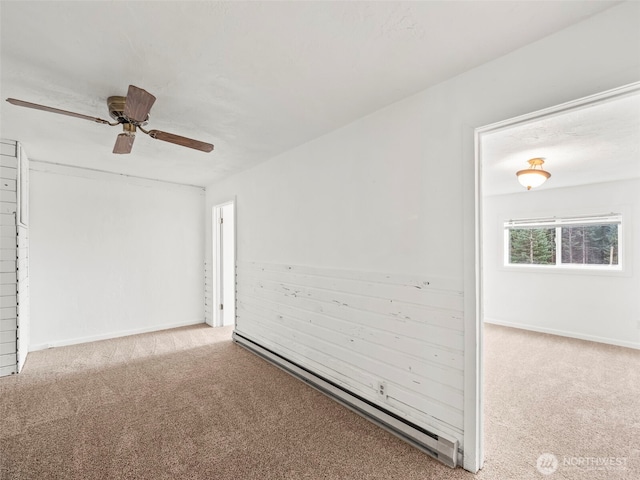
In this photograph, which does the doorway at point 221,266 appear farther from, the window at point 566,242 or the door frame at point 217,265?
the window at point 566,242

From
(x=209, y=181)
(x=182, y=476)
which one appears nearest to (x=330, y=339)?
(x=182, y=476)

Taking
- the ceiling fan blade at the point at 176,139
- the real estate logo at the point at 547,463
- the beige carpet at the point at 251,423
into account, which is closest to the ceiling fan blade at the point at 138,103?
the ceiling fan blade at the point at 176,139

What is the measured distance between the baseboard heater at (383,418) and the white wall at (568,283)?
13.2 feet

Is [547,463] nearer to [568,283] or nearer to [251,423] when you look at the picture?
[251,423]

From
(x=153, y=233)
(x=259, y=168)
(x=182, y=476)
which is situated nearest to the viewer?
(x=182, y=476)

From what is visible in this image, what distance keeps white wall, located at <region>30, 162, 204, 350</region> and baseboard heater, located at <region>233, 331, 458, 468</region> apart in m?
2.57

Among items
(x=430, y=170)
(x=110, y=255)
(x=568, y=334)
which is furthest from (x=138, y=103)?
(x=568, y=334)

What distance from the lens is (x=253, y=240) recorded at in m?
3.98

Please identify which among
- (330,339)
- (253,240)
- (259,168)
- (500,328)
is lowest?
(500,328)

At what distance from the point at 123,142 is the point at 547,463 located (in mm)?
3669

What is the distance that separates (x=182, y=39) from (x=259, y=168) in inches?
91.6

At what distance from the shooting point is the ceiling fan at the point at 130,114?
5.65 feet

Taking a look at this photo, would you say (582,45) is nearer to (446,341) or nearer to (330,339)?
(446,341)

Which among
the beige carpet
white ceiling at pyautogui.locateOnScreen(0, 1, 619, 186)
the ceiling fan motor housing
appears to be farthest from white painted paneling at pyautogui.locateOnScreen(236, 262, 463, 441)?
the ceiling fan motor housing
